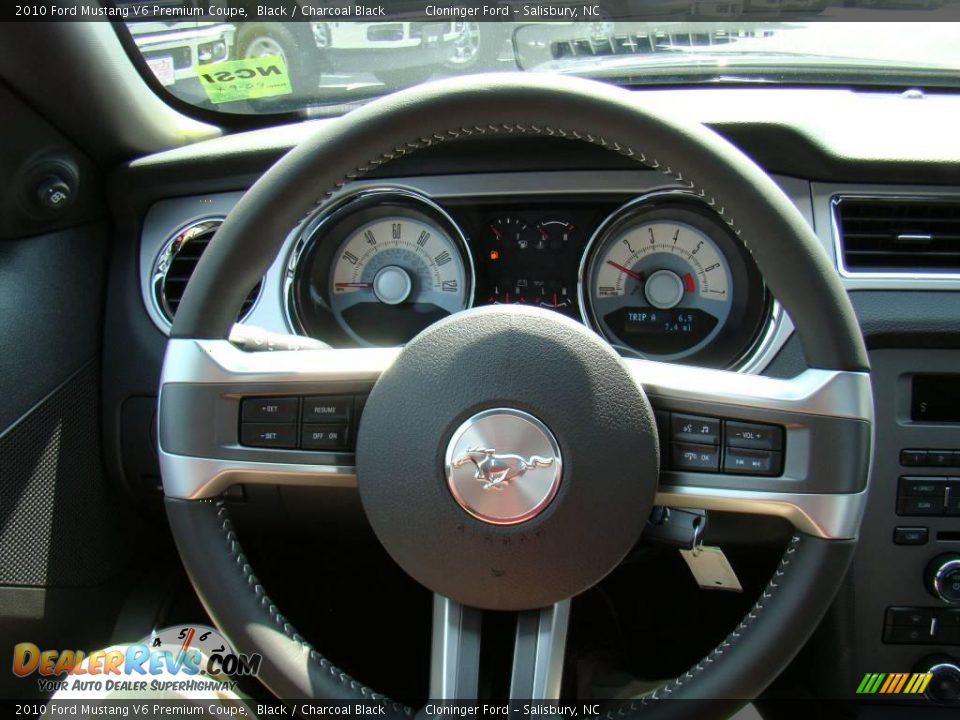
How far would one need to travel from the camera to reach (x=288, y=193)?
1.10m

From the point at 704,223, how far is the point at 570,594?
101 cm

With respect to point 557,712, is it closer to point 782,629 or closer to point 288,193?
point 782,629

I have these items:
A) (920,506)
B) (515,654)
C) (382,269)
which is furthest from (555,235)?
(515,654)

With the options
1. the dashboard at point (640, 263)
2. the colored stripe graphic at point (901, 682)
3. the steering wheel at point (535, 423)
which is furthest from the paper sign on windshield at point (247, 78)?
the colored stripe graphic at point (901, 682)

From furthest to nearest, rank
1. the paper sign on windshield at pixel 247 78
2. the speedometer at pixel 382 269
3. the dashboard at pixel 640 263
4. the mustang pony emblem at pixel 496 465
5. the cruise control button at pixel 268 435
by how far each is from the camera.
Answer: the paper sign on windshield at pixel 247 78
the speedometer at pixel 382 269
the dashboard at pixel 640 263
the cruise control button at pixel 268 435
the mustang pony emblem at pixel 496 465

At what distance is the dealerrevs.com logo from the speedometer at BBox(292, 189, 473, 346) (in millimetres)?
675

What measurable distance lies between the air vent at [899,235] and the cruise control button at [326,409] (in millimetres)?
1055

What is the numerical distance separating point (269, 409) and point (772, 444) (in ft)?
2.06

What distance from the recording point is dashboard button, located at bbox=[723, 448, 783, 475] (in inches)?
42.6

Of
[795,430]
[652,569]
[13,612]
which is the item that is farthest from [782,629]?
[13,612]

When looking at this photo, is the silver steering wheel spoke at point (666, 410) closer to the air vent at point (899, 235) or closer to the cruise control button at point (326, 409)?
the cruise control button at point (326, 409)

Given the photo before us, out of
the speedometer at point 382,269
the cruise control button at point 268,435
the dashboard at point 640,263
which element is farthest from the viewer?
the speedometer at point 382,269

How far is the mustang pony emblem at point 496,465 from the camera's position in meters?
1.04

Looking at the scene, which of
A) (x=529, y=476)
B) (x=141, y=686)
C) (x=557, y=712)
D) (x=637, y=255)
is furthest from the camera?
(x=637, y=255)
